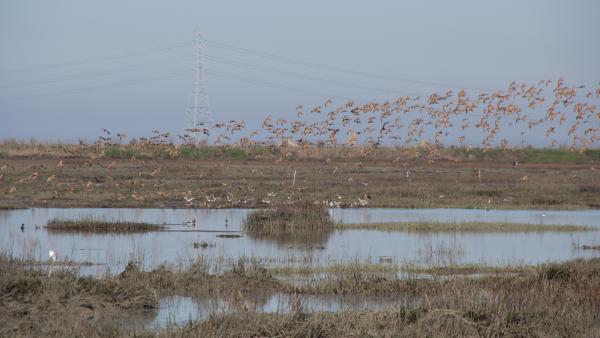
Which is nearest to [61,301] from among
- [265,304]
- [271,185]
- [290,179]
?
[265,304]

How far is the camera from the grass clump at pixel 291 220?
1099 inches

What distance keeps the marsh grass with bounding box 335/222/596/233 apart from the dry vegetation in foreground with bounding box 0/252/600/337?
10.5 m

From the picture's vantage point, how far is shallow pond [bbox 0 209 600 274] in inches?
855

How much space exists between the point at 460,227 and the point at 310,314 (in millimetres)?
16530

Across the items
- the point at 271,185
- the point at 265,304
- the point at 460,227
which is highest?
the point at 271,185

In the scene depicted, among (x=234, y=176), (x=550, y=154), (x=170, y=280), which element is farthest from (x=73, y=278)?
(x=550, y=154)

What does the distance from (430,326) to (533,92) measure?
21.5 meters

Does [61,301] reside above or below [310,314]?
above

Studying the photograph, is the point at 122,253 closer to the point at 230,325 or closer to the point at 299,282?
the point at 299,282

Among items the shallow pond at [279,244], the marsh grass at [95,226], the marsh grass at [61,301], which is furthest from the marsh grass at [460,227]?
the marsh grass at [61,301]

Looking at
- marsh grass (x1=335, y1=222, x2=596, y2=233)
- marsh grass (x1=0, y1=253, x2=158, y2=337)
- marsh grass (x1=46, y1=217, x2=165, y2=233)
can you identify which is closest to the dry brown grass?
marsh grass (x1=335, y1=222, x2=596, y2=233)

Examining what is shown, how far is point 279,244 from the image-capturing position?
987 inches

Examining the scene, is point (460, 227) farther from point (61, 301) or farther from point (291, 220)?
point (61, 301)

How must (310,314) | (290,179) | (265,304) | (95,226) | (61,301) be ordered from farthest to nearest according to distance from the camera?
(290,179), (95,226), (265,304), (61,301), (310,314)
